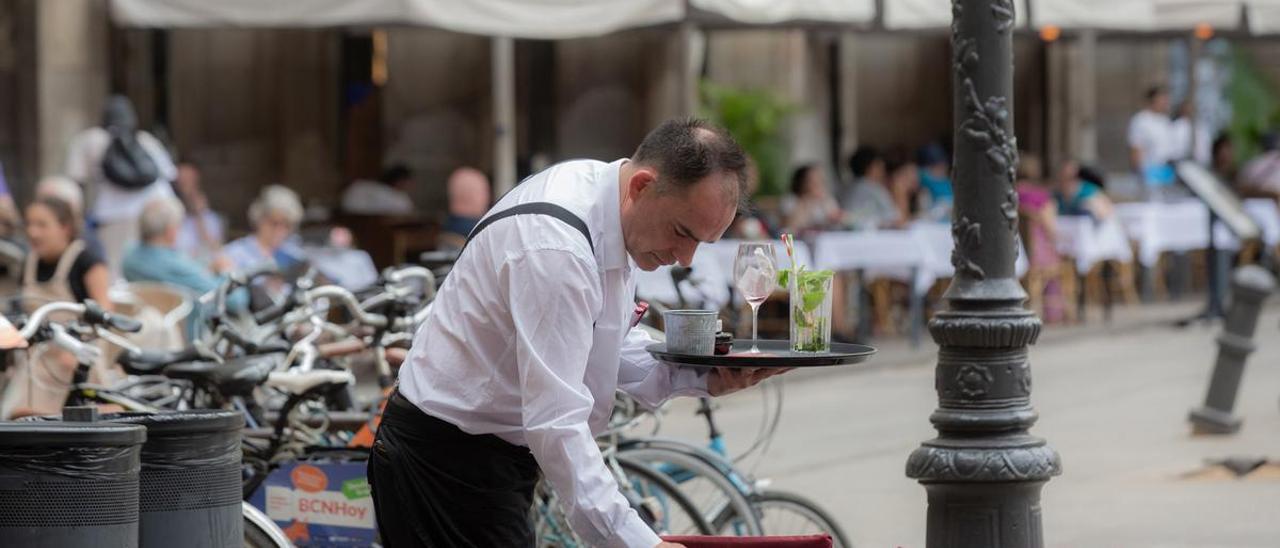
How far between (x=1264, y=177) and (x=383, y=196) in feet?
35.5

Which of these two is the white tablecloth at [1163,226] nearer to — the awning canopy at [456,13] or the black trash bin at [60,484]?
the awning canopy at [456,13]

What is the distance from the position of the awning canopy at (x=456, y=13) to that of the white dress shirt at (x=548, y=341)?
9204 mm

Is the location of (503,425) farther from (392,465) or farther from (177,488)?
(177,488)

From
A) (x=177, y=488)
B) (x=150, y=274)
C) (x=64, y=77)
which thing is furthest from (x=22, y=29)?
(x=177, y=488)

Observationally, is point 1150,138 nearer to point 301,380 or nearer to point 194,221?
point 194,221

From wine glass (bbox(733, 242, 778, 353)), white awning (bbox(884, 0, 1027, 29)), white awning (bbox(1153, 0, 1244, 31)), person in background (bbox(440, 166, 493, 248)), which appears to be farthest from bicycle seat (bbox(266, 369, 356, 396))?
white awning (bbox(1153, 0, 1244, 31))

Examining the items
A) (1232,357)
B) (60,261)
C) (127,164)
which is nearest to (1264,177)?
(1232,357)

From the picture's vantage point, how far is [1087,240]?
19.2 m

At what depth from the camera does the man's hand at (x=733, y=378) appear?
438 centimetres

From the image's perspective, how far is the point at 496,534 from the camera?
428 centimetres

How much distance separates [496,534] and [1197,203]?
18.1 meters

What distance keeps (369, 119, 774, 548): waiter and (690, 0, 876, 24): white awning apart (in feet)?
33.1

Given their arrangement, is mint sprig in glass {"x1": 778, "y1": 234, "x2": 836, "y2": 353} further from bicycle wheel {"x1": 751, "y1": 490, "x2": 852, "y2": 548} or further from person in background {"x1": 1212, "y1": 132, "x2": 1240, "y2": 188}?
person in background {"x1": 1212, "y1": 132, "x2": 1240, "y2": 188}

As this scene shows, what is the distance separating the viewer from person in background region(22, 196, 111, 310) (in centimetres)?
982
